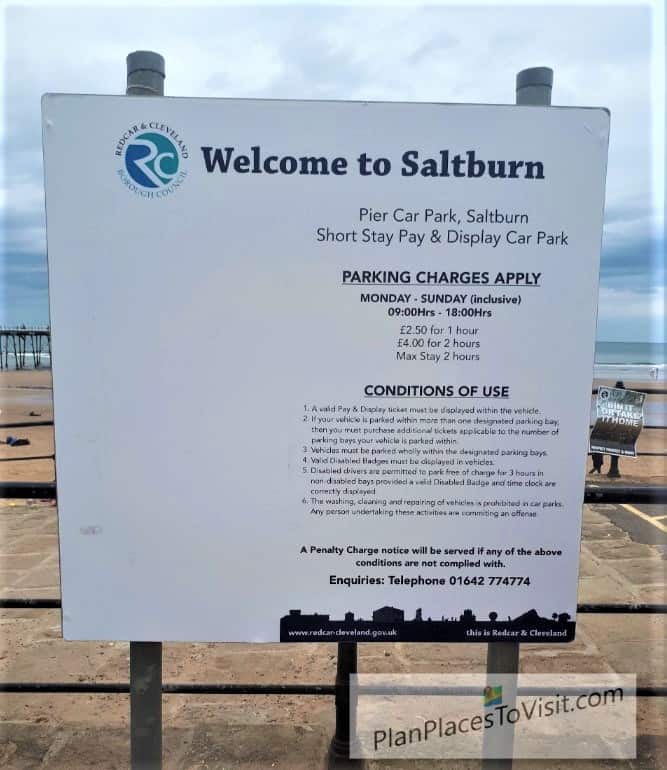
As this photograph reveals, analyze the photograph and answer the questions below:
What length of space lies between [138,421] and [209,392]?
0.83 ft

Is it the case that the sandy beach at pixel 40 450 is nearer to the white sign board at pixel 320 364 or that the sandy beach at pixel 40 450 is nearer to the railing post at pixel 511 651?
the railing post at pixel 511 651

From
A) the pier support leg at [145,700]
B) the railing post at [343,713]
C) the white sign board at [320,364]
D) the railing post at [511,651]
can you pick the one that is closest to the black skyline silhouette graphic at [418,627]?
the white sign board at [320,364]

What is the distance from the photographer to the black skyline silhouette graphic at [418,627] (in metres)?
1.90

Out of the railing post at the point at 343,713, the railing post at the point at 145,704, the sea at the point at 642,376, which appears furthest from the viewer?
the sea at the point at 642,376

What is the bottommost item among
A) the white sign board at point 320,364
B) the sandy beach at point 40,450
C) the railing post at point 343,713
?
the sandy beach at point 40,450

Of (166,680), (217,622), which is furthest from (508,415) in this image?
(166,680)

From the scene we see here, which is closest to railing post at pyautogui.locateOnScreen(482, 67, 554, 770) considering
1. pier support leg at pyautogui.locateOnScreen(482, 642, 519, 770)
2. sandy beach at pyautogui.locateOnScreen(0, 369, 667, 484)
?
pier support leg at pyautogui.locateOnScreen(482, 642, 519, 770)

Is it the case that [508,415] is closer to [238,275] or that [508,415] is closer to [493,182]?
[493,182]

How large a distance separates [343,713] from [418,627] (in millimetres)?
776

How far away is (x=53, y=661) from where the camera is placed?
3182 millimetres

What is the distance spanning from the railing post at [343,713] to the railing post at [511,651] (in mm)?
534

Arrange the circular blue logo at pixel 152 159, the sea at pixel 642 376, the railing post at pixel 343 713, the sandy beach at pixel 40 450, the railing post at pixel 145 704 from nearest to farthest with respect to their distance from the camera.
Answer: the circular blue logo at pixel 152 159, the railing post at pixel 145 704, the railing post at pixel 343 713, the sandy beach at pixel 40 450, the sea at pixel 642 376

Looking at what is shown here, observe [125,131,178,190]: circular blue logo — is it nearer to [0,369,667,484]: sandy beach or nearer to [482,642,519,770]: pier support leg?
[482,642,519,770]: pier support leg

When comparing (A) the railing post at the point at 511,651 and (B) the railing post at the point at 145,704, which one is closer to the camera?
(A) the railing post at the point at 511,651
